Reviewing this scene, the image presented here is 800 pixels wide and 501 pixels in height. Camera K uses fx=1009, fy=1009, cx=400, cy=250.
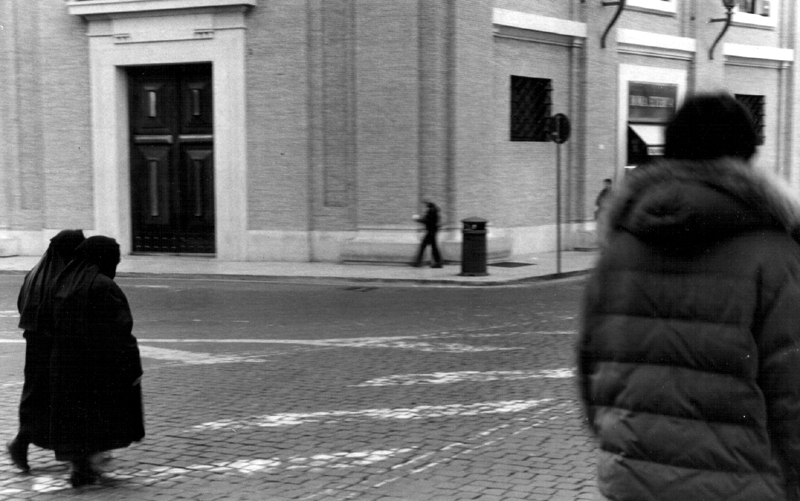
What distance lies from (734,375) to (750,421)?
120 millimetres

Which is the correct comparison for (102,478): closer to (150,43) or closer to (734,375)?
(734,375)

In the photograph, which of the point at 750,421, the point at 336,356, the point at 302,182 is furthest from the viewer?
the point at 302,182

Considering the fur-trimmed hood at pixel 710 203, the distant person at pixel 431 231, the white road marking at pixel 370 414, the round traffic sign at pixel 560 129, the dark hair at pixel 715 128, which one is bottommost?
the white road marking at pixel 370 414

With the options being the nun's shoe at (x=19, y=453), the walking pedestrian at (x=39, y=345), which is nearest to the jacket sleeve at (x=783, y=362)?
the walking pedestrian at (x=39, y=345)

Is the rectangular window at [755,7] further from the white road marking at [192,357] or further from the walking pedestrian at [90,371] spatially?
the walking pedestrian at [90,371]

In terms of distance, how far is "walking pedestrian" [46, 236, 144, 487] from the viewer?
5992 mm

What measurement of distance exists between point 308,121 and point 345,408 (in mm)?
14633

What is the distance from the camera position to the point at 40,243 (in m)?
24.2

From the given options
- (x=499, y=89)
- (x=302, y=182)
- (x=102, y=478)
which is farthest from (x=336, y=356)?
(x=499, y=89)

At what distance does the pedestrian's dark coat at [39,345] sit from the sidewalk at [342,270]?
1226 centimetres

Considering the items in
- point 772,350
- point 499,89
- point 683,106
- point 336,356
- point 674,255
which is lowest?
point 336,356

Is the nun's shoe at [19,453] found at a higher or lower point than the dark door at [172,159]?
lower

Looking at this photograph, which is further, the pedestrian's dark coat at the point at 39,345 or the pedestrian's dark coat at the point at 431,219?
the pedestrian's dark coat at the point at 431,219

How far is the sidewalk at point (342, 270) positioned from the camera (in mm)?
18703
